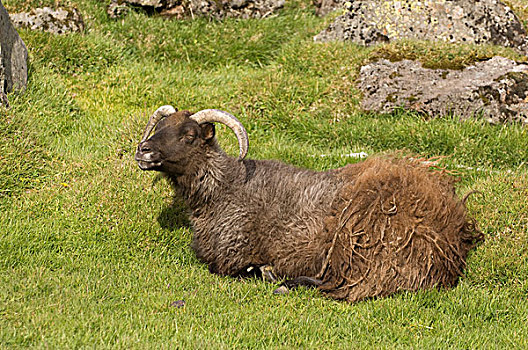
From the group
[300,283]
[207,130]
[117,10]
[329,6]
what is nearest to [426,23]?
[329,6]

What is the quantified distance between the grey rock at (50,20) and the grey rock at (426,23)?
4311mm

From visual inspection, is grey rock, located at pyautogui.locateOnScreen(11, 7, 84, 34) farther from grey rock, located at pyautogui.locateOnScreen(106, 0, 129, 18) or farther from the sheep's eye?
the sheep's eye

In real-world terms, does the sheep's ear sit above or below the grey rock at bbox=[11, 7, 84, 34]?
above

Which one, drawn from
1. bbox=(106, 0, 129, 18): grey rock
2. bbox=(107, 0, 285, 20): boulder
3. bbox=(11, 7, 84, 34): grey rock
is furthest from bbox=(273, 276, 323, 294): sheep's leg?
bbox=(106, 0, 129, 18): grey rock

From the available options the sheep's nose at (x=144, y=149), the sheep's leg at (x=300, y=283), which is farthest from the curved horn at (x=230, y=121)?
the sheep's leg at (x=300, y=283)

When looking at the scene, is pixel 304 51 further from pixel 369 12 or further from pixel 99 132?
pixel 99 132

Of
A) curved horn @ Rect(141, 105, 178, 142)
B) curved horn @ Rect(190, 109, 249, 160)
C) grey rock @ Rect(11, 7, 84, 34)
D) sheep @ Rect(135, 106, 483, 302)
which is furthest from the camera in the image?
grey rock @ Rect(11, 7, 84, 34)

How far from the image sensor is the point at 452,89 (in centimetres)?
914

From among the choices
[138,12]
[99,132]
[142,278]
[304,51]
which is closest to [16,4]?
[138,12]

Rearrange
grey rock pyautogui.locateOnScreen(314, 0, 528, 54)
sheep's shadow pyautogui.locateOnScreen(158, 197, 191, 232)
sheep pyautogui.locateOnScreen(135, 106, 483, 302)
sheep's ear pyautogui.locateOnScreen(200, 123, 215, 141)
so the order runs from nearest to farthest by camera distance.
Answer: sheep pyautogui.locateOnScreen(135, 106, 483, 302), sheep's ear pyautogui.locateOnScreen(200, 123, 215, 141), sheep's shadow pyautogui.locateOnScreen(158, 197, 191, 232), grey rock pyautogui.locateOnScreen(314, 0, 528, 54)

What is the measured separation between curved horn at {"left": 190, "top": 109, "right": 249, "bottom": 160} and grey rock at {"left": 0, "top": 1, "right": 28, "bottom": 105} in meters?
3.19

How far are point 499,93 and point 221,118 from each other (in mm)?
4927

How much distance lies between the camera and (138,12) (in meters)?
11.7

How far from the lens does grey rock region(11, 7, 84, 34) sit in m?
10.3
